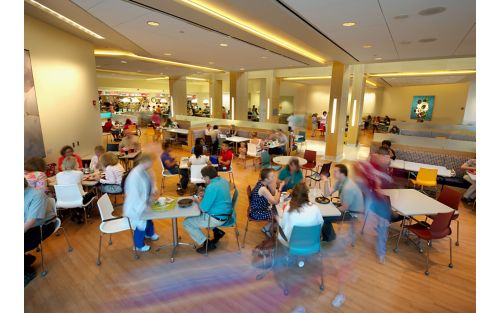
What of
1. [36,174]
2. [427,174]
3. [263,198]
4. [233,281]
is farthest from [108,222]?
[427,174]

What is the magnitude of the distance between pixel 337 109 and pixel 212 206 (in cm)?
646

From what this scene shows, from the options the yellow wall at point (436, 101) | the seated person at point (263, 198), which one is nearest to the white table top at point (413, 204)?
the seated person at point (263, 198)

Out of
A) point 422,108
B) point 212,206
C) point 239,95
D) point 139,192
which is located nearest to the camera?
point 139,192

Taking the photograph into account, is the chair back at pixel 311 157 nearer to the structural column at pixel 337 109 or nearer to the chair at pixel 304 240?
the structural column at pixel 337 109

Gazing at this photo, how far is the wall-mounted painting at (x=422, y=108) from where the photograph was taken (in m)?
16.2

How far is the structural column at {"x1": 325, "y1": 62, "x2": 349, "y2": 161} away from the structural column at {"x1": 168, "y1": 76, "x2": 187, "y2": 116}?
10516mm

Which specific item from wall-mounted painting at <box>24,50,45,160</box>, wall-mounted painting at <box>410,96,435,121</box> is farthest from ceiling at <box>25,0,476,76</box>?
wall-mounted painting at <box>410,96,435,121</box>

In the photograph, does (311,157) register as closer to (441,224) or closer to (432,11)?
(441,224)

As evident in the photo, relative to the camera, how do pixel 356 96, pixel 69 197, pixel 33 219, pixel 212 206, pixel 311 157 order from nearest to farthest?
pixel 33 219 → pixel 212 206 → pixel 69 197 → pixel 311 157 → pixel 356 96

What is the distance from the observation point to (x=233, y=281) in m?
3.04

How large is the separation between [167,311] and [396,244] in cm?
330

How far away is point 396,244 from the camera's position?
150 inches

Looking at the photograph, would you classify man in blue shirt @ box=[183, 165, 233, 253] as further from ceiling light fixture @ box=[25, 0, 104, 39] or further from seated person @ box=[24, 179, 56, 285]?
ceiling light fixture @ box=[25, 0, 104, 39]
